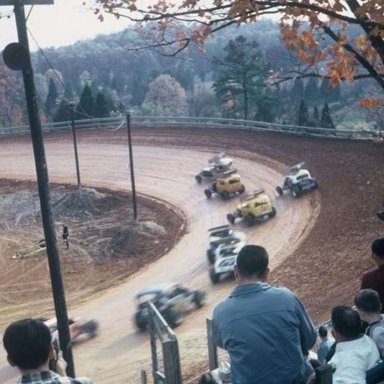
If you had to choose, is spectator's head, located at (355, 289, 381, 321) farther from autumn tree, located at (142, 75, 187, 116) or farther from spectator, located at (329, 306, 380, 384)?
autumn tree, located at (142, 75, 187, 116)

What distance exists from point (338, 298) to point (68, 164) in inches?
986

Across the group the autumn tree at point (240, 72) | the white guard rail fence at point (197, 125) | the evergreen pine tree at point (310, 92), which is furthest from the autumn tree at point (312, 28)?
the evergreen pine tree at point (310, 92)

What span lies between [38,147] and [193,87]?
101797 millimetres

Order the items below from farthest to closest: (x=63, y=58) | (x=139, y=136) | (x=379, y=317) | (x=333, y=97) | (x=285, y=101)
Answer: (x=63, y=58), (x=333, y=97), (x=285, y=101), (x=139, y=136), (x=379, y=317)

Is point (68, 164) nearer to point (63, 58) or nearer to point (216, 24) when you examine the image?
point (216, 24)

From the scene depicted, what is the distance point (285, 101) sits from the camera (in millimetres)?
80062

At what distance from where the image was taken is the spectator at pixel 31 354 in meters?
3.76

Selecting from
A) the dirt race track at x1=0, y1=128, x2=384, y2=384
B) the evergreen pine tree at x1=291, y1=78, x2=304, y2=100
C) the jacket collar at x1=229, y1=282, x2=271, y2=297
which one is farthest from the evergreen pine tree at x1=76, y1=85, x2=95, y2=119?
the jacket collar at x1=229, y1=282, x2=271, y2=297

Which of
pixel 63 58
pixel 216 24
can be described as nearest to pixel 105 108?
pixel 216 24

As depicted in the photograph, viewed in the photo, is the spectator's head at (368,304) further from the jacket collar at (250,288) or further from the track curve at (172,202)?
the track curve at (172,202)

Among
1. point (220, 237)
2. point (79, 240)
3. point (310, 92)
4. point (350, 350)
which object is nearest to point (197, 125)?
point (79, 240)

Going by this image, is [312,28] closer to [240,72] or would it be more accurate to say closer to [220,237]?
[220,237]

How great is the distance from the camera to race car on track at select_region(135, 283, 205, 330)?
17.7 m

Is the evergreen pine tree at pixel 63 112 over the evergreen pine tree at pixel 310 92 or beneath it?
over
